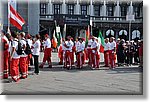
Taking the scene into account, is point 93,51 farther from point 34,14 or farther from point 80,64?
point 34,14

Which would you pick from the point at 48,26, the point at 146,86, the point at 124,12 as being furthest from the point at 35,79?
the point at 124,12

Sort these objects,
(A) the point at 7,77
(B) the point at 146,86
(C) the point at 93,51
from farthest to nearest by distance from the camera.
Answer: (C) the point at 93,51 < (A) the point at 7,77 < (B) the point at 146,86

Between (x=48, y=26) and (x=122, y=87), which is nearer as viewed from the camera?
(x=122, y=87)

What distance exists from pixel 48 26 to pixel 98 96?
3383 centimetres

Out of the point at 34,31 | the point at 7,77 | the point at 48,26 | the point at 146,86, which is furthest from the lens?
the point at 48,26

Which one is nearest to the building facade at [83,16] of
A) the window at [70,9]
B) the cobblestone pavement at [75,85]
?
the window at [70,9]

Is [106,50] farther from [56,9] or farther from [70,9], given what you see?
[70,9]

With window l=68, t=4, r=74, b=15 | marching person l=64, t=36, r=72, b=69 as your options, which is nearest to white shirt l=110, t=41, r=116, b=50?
marching person l=64, t=36, r=72, b=69

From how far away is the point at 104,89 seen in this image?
8719 mm

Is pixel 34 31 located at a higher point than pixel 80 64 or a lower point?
higher

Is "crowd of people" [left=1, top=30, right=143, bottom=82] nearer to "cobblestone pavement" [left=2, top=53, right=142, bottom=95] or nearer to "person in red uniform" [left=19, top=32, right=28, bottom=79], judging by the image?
"person in red uniform" [left=19, top=32, right=28, bottom=79]

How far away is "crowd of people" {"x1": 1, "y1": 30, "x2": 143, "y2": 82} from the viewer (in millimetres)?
9906

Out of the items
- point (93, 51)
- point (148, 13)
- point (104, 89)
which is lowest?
point (104, 89)

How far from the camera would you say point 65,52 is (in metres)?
14.2
